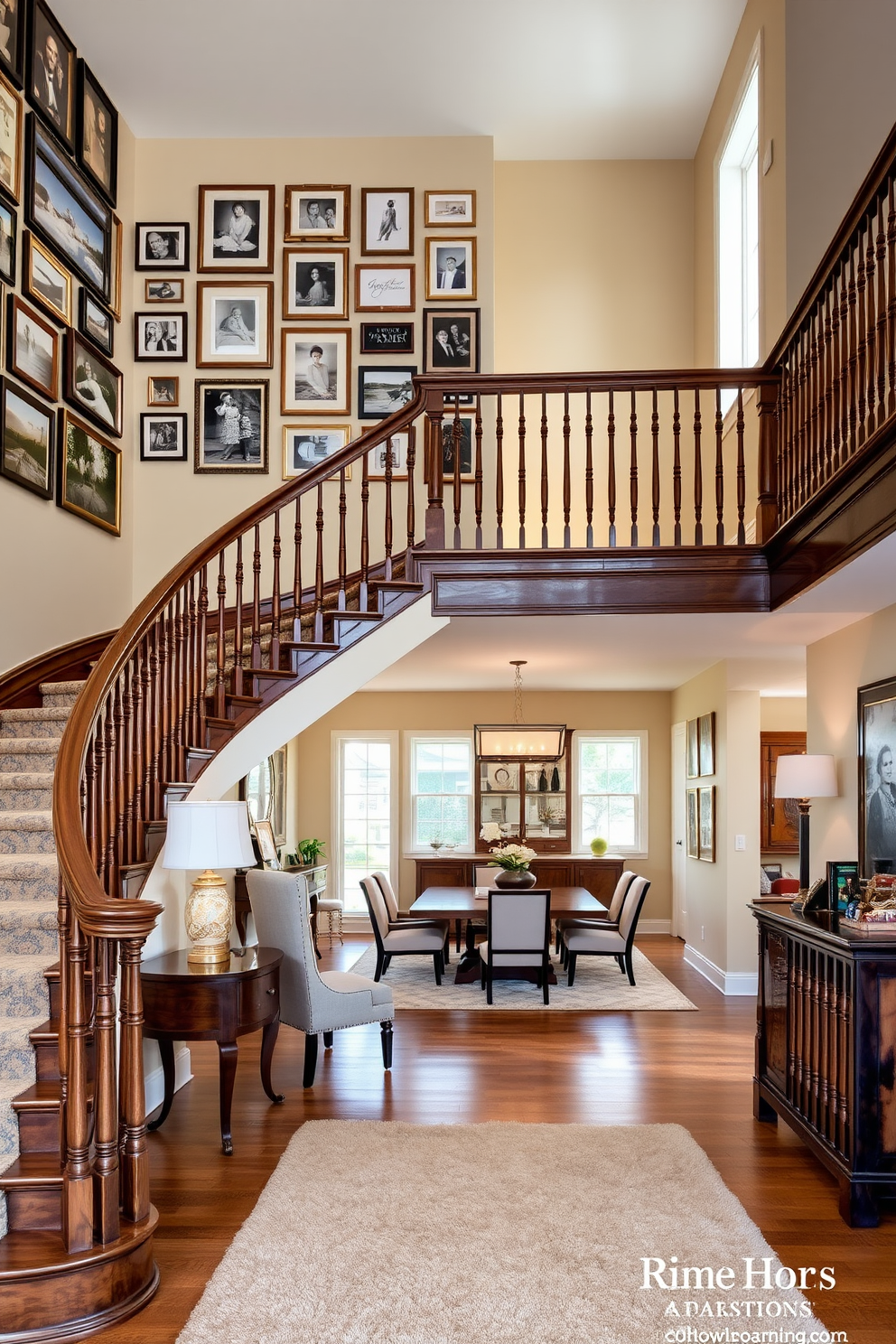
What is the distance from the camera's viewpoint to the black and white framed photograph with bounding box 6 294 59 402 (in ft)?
18.6

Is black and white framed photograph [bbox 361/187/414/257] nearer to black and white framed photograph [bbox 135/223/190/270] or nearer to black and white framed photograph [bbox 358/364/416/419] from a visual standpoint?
black and white framed photograph [bbox 358/364/416/419]

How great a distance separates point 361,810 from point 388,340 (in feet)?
18.1

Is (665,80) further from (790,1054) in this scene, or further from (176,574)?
(790,1054)

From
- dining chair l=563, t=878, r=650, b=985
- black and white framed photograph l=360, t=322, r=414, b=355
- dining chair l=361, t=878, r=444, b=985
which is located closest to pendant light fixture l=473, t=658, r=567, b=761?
dining chair l=563, t=878, r=650, b=985

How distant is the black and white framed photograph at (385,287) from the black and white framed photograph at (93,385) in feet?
6.11

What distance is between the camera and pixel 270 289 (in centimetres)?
780

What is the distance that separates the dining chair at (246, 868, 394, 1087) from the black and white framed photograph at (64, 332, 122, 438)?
3168 millimetres

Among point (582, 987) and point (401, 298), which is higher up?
point (401, 298)

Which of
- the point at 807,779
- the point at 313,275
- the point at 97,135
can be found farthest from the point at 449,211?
the point at 807,779

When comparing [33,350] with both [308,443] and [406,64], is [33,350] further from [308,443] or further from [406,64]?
[406,64]

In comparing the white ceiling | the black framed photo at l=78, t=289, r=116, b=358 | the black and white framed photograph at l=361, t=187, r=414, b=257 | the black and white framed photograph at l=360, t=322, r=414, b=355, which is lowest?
the black framed photo at l=78, t=289, r=116, b=358

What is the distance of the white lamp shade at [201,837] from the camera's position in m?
4.37

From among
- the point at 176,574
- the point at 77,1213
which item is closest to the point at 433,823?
the point at 176,574

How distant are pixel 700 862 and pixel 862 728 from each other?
4.05 m
